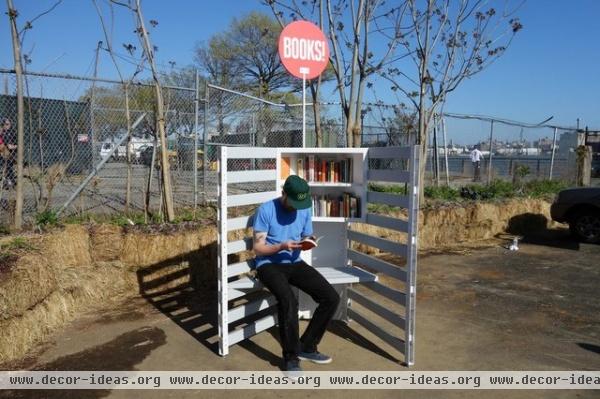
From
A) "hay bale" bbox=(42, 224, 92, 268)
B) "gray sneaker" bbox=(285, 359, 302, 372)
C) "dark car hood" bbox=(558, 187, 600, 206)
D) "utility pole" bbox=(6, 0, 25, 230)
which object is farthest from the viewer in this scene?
"dark car hood" bbox=(558, 187, 600, 206)

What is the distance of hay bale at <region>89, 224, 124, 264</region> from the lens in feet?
20.1

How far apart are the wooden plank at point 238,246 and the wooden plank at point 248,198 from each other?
0.35 m

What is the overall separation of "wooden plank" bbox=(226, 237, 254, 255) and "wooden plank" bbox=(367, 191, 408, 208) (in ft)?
4.24

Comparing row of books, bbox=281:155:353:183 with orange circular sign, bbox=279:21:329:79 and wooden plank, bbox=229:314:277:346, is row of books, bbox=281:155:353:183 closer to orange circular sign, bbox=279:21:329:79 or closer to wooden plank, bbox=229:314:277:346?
orange circular sign, bbox=279:21:329:79

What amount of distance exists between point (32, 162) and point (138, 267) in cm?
240

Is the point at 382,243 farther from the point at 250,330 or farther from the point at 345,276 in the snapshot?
the point at 250,330

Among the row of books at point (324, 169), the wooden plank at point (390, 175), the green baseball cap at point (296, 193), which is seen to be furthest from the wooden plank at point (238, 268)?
the wooden plank at point (390, 175)

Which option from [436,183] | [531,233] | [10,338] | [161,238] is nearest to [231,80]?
[436,183]

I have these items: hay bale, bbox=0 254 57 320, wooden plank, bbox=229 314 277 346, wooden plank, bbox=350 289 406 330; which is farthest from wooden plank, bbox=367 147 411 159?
hay bale, bbox=0 254 57 320

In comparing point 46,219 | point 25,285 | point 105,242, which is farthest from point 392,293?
point 46,219

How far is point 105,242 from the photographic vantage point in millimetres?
6172

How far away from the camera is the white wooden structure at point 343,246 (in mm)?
4164

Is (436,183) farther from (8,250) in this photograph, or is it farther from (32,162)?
(8,250)

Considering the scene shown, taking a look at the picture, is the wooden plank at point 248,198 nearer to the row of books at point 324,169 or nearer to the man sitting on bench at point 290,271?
the man sitting on bench at point 290,271
